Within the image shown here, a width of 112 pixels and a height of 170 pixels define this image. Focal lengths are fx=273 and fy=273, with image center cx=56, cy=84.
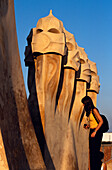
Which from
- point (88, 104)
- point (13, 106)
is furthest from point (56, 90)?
point (13, 106)

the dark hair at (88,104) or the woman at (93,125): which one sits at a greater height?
the dark hair at (88,104)

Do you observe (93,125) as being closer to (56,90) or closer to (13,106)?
(56,90)

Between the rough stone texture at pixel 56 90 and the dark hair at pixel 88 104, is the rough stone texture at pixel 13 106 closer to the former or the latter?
the dark hair at pixel 88 104

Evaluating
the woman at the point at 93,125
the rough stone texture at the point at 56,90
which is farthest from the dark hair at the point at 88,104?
the rough stone texture at the point at 56,90

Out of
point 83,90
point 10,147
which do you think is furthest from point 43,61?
point 10,147

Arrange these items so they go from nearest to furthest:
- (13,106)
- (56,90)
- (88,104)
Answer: (13,106)
(88,104)
(56,90)

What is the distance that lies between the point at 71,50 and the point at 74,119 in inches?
63.9

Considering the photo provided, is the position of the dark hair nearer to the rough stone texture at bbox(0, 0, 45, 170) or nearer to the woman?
the woman

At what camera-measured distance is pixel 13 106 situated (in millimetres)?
3646

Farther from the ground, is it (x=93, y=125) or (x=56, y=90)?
(x=56, y=90)

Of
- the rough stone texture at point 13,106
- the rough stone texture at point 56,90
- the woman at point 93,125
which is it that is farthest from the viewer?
the rough stone texture at point 56,90

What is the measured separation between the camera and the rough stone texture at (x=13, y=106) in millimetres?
3260

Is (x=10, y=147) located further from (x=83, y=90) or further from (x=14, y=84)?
(x=83, y=90)

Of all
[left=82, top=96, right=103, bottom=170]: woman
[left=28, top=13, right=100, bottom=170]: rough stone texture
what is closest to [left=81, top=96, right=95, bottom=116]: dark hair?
[left=82, top=96, right=103, bottom=170]: woman
